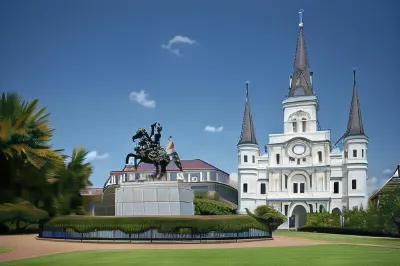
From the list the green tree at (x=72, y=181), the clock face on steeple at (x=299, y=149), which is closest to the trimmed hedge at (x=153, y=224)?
the green tree at (x=72, y=181)

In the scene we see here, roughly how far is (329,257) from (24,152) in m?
21.3

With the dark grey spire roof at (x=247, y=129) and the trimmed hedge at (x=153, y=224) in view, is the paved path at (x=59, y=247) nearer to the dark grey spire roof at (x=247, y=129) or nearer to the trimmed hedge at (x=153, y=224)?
the trimmed hedge at (x=153, y=224)

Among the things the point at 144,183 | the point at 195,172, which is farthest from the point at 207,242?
the point at 195,172

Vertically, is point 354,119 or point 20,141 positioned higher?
point 354,119

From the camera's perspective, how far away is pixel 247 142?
8319 centimetres

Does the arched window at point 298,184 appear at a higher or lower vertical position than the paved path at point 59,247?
higher

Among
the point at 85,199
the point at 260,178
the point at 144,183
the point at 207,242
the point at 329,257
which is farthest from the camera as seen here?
the point at 260,178

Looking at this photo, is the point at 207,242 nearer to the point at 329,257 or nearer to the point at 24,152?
the point at 329,257

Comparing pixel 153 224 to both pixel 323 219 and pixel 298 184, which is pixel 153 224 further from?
pixel 298 184

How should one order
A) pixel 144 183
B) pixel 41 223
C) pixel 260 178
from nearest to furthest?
pixel 41 223 < pixel 144 183 < pixel 260 178

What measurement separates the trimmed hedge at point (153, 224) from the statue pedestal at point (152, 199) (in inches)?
175

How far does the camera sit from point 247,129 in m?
84.9

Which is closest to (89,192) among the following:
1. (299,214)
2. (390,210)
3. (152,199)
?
(299,214)

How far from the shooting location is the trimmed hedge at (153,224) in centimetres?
2475
